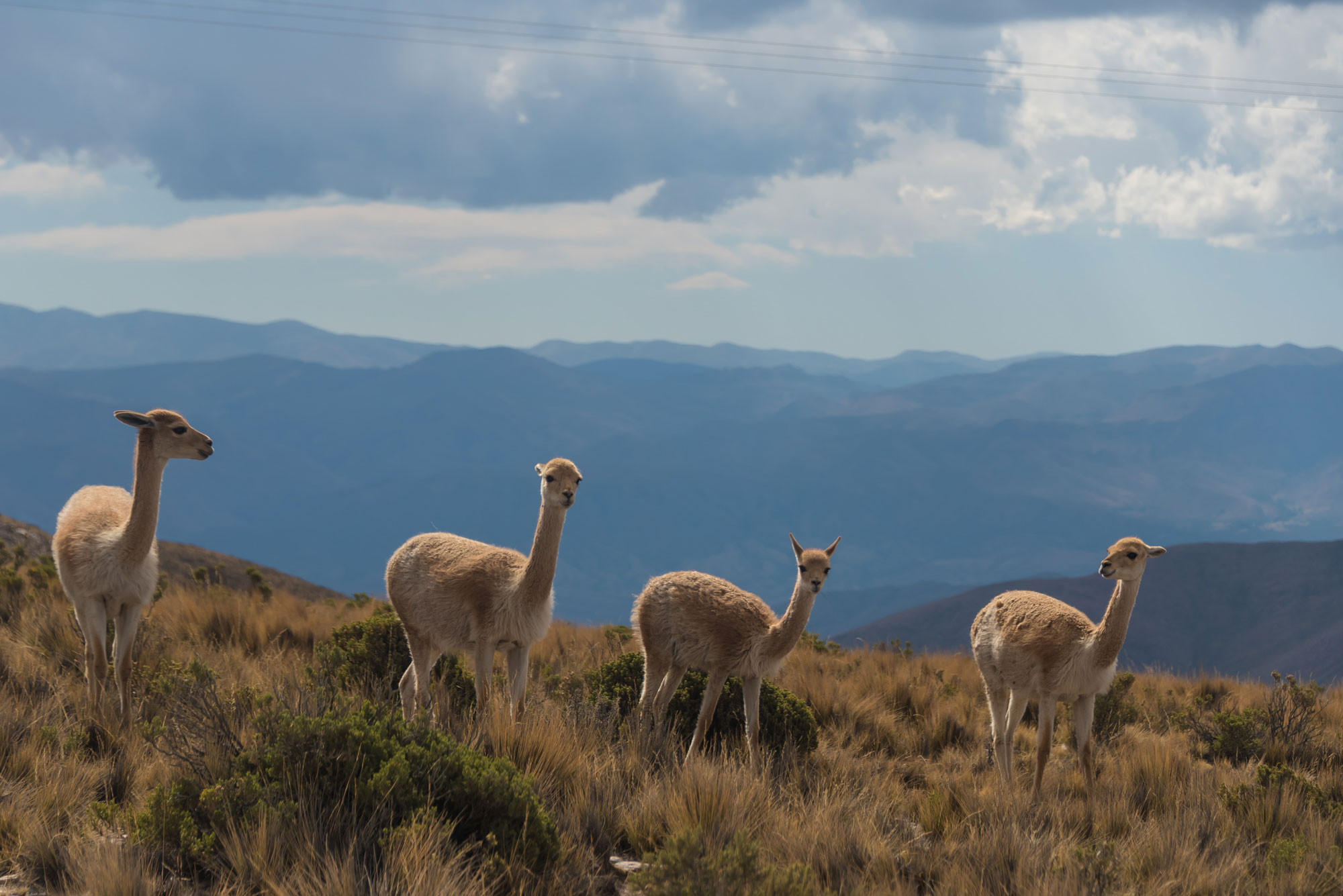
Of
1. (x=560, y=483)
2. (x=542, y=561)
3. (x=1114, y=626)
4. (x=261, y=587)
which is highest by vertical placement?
(x=560, y=483)

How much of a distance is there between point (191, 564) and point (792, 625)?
2400cm

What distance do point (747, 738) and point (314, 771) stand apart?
3644 millimetres

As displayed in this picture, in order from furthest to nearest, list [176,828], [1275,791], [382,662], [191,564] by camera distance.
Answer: [191,564] → [382,662] → [1275,791] → [176,828]

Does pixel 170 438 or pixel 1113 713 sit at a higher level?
pixel 170 438

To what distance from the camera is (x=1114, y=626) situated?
7.61 meters

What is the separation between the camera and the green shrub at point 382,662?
910 centimetres

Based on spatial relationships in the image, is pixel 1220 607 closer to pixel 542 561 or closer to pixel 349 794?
pixel 542 561

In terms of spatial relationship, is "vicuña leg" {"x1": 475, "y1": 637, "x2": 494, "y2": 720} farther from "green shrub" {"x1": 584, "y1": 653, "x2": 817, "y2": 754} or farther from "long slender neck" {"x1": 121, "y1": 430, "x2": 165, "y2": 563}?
"long slender neck" {"x1": 121, "y1": 430, "x2": 165, "y2": 563}

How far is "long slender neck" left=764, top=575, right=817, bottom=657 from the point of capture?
24.4 ft

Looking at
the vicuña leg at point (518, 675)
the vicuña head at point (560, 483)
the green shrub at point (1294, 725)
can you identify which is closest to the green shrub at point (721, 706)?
the vicuña leg at point (518, 675)

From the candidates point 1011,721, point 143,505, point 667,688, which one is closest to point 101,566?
point 143,505

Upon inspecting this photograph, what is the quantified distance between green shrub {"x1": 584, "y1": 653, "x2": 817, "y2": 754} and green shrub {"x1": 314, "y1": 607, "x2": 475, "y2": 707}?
1.31 metres

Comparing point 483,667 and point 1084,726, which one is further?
point 1084,726

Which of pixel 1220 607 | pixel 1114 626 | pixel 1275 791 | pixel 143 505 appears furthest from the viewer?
pixel 1220 607
